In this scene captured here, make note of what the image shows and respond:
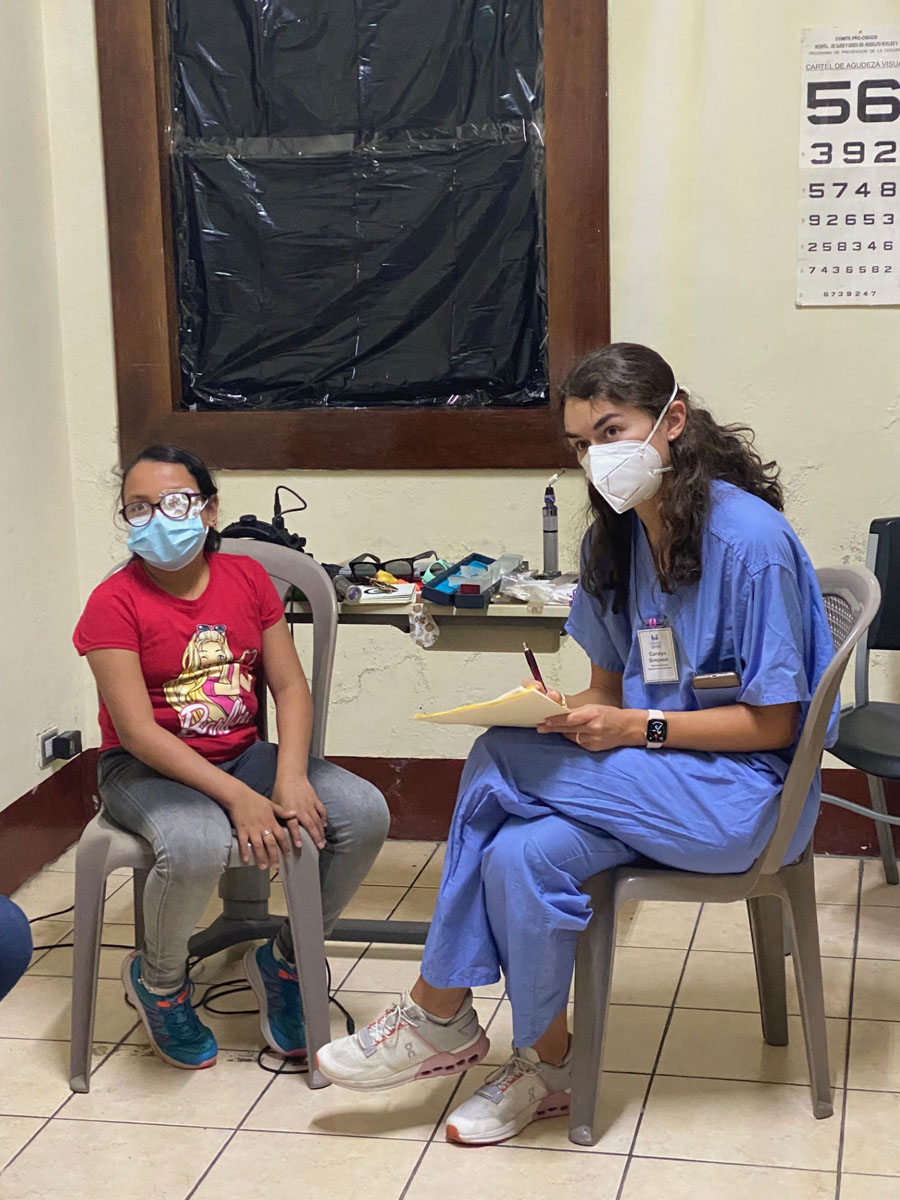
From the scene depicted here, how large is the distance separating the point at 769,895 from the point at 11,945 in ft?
3.79

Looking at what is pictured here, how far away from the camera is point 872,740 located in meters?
2.74

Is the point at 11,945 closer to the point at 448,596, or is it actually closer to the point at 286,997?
the point at 286,997

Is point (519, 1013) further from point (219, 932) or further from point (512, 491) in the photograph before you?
point (512, 491)

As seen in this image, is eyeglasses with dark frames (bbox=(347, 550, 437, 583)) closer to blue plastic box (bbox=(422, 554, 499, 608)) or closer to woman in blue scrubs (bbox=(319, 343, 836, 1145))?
blue plastic box (bbox=(422, 554, 499, 608))

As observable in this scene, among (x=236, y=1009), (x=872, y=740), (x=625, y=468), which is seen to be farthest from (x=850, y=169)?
(x=236, y=1009)

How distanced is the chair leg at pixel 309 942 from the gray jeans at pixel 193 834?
0.07 metres

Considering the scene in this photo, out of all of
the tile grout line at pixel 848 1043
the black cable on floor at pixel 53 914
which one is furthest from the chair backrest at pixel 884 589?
the black cable on floor at pixel 53 914

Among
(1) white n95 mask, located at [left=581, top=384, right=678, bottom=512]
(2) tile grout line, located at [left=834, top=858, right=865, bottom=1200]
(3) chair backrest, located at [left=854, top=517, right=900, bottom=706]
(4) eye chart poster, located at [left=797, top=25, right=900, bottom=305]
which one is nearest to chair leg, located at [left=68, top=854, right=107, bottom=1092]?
(1) white n95 mask, located at [left=581, top=384, right=678, bottom=512]

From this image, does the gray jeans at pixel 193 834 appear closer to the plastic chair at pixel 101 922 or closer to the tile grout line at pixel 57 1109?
the plastic chair at pixel 101 922

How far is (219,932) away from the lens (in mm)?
2701

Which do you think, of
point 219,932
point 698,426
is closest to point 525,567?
point 698,426

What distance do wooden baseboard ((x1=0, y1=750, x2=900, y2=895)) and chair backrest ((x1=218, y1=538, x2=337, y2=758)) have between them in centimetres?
77

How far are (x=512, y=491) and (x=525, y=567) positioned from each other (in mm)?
477

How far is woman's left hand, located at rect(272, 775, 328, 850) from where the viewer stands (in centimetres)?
226
